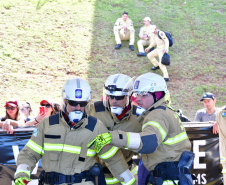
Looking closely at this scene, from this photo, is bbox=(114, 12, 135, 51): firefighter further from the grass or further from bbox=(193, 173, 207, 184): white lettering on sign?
bbox=(193, 173, 207, 184): white lettering on sign

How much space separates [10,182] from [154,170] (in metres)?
2.84

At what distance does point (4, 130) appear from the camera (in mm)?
6051

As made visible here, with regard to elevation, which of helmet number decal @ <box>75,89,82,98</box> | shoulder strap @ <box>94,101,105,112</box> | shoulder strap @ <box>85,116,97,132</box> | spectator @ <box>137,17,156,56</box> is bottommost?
shoulder strap @ <box>85,116,97,132</box>

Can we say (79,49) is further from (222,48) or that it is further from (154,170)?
(154,170)

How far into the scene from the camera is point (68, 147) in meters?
3.95

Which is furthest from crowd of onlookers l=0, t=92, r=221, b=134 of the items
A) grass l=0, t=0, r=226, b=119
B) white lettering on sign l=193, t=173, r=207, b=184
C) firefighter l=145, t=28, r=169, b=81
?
firefighter l=145, t=28, r=169, b=81

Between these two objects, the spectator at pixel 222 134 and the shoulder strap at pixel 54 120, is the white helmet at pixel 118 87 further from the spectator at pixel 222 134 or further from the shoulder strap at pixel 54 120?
the spectator at pixel 222 134

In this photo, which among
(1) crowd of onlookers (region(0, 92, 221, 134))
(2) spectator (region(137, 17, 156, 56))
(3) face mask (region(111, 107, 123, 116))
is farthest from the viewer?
(2) spectator (region(137, 17, 156, 56))

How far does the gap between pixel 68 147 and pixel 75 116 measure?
0.32 meters

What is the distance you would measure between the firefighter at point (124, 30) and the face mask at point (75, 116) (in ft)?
39.0

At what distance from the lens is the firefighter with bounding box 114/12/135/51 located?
15.5m

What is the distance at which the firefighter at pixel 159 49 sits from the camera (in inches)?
Result: 534

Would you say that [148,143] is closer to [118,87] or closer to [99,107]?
[118,87]

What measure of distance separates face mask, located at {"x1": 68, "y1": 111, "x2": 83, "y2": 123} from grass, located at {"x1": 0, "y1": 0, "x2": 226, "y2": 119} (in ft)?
27.2
